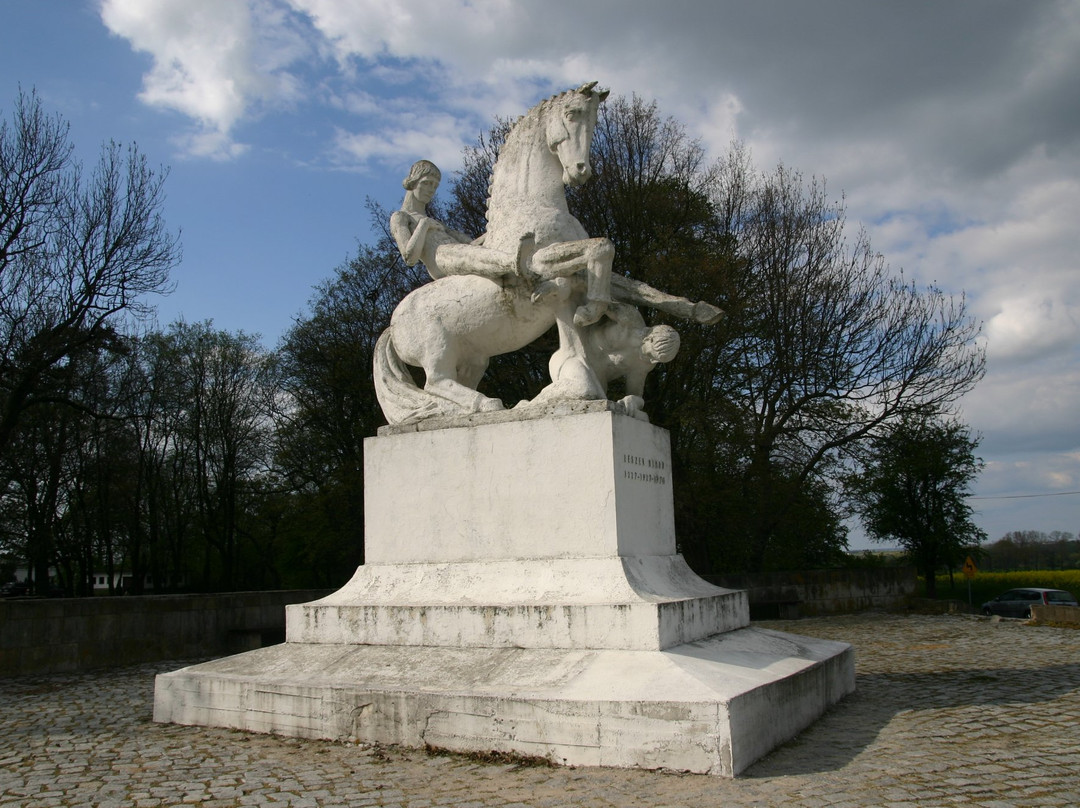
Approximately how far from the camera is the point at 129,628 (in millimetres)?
10719

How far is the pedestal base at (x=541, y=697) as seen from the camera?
3873 mm

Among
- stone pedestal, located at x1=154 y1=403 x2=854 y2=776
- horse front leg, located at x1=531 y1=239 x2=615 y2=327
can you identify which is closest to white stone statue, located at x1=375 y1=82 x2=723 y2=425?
horse front leg, located at x1=531 y1=239 x2=615 y2=327

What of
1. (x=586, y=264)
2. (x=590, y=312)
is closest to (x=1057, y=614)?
(x=590, y=312)

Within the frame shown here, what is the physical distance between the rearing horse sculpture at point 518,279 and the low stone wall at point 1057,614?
10983 mm

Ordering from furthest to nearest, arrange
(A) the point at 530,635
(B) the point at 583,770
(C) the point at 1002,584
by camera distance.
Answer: (C) the point at 1002,584, (A) the point at 530,635, (B) the point at 583,770

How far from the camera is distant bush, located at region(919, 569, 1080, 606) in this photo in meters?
26.5

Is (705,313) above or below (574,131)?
below

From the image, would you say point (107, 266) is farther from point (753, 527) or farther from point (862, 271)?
point (862, 271)

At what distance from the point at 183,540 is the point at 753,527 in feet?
60.3

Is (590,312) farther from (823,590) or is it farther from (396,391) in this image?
(823,590)

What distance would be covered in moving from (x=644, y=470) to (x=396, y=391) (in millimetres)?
1959

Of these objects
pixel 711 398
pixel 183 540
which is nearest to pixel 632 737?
pixel 711 398

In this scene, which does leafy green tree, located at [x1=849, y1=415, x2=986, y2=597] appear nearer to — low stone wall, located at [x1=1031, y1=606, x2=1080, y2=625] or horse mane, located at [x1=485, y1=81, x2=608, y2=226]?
low stone wall, located at [x1=1031, y1=606, x2=1080, y2=625]

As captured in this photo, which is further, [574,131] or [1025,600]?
[1025,600]
